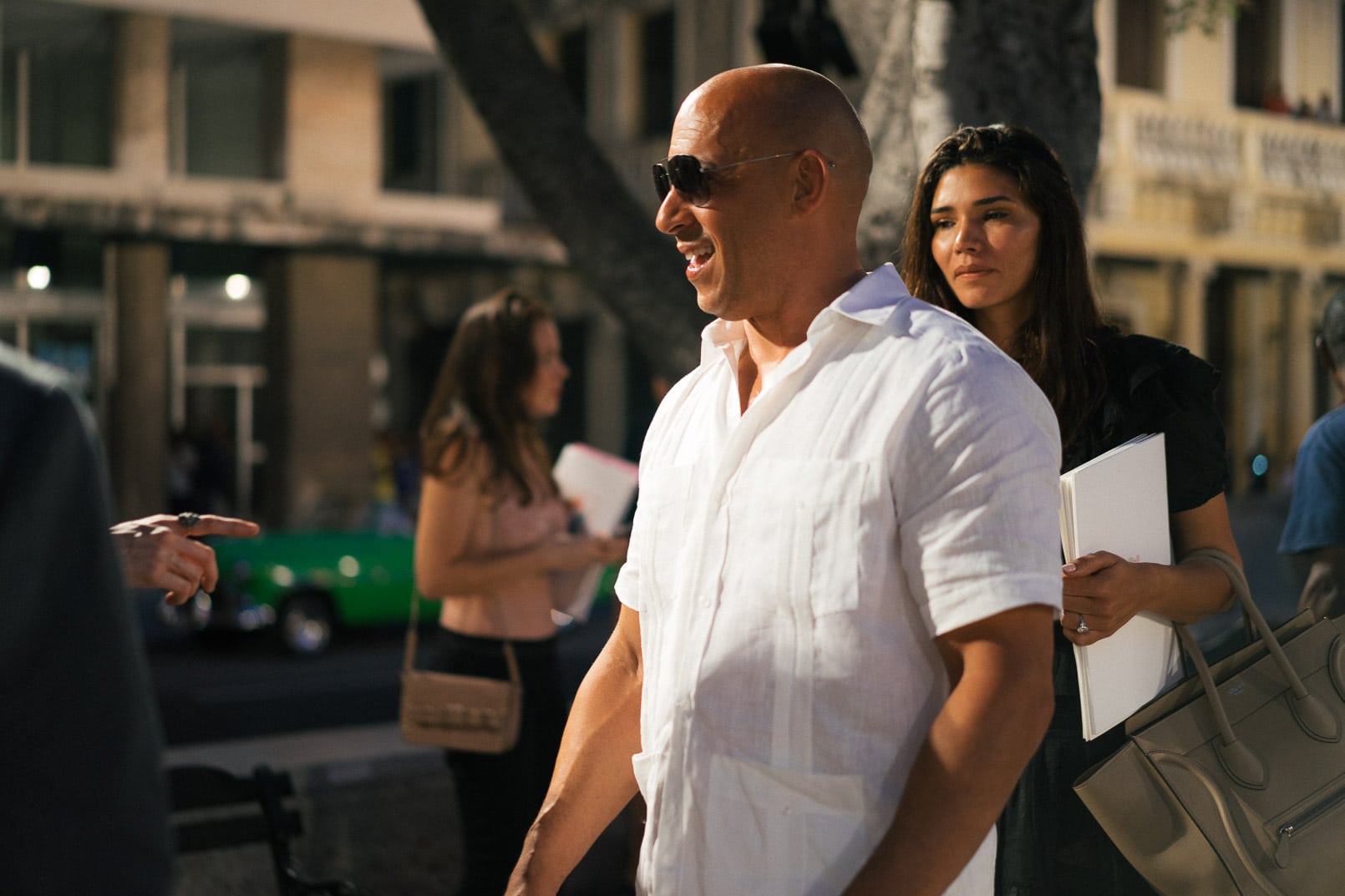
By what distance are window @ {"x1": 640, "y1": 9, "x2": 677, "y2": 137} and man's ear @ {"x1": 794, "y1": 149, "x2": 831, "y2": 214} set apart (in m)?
20.9

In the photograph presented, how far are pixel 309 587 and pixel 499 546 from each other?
8403mm

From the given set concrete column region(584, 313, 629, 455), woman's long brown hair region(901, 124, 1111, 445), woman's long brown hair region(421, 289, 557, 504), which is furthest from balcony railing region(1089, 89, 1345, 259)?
woman's long brown hair region(901, 124, 1111, 445)

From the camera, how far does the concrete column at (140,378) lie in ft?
64.5

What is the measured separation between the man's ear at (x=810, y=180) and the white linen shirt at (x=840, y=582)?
0.14 metres

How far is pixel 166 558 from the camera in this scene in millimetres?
2062

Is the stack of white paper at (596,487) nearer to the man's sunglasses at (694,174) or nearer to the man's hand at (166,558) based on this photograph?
the man's hand at (166,558)

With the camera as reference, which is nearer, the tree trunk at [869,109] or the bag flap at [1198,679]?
the bag flap at [1198,679]

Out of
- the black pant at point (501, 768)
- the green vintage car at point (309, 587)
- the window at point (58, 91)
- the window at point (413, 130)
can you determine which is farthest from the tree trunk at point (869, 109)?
the window at point (413, 130)

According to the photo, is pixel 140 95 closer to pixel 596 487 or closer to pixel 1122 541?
pixel 596 487

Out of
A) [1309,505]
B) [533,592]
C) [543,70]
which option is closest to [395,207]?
[543,70]

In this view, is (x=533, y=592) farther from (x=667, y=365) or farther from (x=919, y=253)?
(x=919, y=253)

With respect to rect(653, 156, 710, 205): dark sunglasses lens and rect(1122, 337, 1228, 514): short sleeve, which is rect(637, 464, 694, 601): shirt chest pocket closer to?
rect(653, 156, 710, 205): dark sunglasses lens

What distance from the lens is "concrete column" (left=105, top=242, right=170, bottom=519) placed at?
19.7m

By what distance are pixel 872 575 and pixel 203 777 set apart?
8.47 ft
